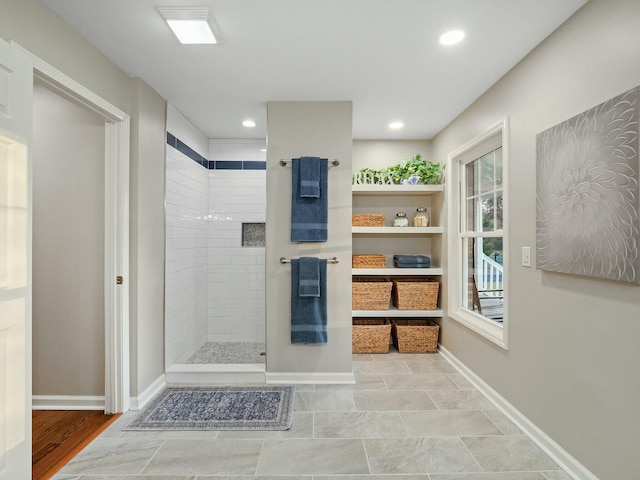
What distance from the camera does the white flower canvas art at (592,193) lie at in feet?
5.04

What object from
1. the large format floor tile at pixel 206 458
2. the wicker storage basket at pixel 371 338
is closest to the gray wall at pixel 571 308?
the wicker storage basket at pixel 371 338

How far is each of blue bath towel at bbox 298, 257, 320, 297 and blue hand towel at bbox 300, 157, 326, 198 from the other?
Answer: 535mm

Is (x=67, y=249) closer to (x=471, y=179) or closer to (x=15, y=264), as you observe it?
(x=15, y=264)

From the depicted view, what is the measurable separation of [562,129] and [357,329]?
2.57m

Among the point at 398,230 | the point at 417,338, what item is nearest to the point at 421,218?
the point at 398,230

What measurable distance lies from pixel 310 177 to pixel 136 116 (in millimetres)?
1352

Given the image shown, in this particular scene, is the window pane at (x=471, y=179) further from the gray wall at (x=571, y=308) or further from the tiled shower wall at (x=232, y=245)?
the tiled shower wall at (x=232, y=245)

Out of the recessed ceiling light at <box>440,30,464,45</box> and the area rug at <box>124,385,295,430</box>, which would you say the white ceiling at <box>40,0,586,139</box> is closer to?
the recessed ceiling light at <box>440,30,464,45</box>

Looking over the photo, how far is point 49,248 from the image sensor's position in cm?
259

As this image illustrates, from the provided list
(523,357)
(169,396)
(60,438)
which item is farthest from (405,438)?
(60,438)

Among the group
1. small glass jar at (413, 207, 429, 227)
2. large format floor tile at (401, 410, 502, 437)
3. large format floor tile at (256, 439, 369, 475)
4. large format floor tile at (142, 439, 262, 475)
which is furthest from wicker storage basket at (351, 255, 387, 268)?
large format floor tile at (142, 439, 262, 475)

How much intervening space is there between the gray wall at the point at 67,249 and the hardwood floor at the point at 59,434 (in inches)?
6.1

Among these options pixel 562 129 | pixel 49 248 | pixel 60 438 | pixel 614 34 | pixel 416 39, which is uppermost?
pixel 416 39

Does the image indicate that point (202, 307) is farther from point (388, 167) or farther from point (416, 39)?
point (416, 39)
